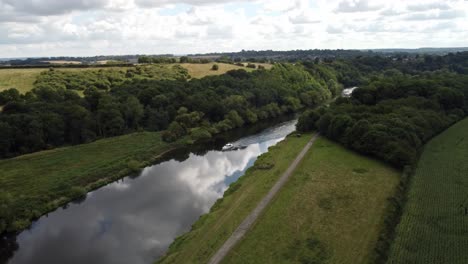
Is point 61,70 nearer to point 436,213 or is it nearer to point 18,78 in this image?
point 18,78

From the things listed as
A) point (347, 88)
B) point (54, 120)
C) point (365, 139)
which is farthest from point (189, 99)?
point (347, 88)

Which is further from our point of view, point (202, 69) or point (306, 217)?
point (202, 69)

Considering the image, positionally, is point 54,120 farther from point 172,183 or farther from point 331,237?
point 331,237

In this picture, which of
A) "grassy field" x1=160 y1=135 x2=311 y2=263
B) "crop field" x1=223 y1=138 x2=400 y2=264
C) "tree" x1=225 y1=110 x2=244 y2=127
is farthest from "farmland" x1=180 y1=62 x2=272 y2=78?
"crop field" x1=223 y1=138 x2=400 y2=264

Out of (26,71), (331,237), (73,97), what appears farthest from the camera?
(26,71)

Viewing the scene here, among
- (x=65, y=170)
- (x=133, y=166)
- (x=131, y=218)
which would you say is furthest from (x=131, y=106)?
(x=131, y=218)

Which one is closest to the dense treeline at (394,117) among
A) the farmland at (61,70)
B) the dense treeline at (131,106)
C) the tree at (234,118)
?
the tree at (234,118)
